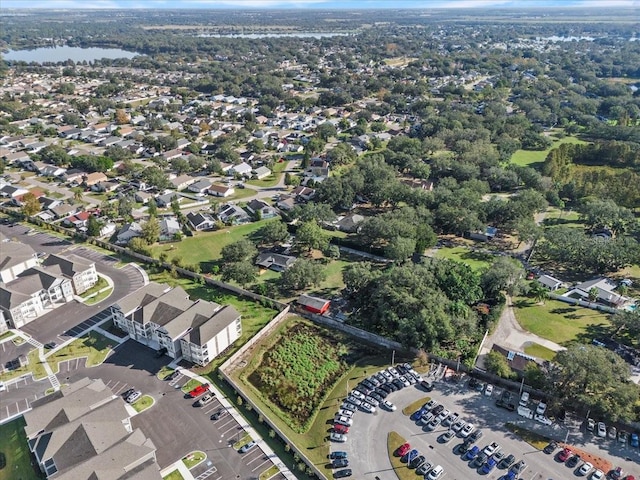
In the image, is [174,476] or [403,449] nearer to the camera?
[174,476]

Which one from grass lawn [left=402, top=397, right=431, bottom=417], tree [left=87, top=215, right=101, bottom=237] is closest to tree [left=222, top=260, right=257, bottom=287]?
grass lawn [left=402, top=397, right=431, bottom=417]

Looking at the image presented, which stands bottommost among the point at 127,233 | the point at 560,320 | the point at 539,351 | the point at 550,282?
the point at 539,351

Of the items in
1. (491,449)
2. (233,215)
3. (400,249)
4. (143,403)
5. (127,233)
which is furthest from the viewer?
(233,215)

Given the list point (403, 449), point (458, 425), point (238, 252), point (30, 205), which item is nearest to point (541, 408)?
point (458, 425)

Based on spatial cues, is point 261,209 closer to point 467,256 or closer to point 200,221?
point 200,221

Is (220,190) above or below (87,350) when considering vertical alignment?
above

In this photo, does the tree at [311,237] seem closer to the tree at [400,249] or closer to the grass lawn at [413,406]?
the tree at [400,249]

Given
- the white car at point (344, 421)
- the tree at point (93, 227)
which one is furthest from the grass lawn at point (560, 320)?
the tree at point (93, 227)
